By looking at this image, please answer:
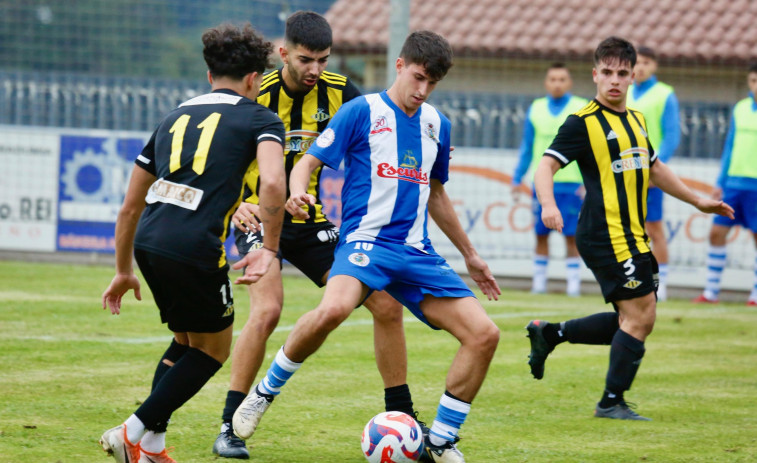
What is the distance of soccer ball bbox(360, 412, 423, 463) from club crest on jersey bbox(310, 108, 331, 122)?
5.35ft

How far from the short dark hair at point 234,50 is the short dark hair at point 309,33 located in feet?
2.79

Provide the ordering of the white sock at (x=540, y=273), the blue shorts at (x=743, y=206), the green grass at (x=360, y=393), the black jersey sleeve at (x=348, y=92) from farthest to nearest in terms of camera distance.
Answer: the white sock at (x=540, y=273) → the blue shorts at (x=743, y=206) → the black jersey sleeve at (x=348, y=92) → the green grass at (x=360, y=393)

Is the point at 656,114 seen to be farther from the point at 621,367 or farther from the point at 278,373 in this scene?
the point at 278,373

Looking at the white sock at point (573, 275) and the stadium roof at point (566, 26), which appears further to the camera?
the stadium roof at point (566, 26)

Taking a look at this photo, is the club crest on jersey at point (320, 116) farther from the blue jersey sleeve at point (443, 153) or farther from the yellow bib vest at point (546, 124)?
the yellow bib vest at point (546, 124)

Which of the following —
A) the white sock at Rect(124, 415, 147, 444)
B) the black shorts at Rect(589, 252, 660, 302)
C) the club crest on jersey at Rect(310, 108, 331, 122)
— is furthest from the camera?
the black shorts at Rect(589, 252, 660, 302)

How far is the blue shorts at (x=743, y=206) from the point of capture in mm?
11398

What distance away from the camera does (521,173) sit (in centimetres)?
1220

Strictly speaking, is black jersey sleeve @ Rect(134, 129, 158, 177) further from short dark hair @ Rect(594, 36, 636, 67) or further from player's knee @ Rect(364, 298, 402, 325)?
short dark hair @ Rect(594, 36, 636, 67)

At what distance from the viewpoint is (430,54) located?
469 cm

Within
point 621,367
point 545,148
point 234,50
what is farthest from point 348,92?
point 545,148

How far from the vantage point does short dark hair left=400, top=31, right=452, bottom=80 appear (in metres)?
4.70

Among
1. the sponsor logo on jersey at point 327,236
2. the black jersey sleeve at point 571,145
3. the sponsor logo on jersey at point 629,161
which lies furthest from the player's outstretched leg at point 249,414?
the sponsor logo on jersey at point 629,161

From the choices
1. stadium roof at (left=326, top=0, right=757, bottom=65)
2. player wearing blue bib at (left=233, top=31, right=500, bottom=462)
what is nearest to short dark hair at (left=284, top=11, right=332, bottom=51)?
player wearing blue bib at (left=233, top=31, right=500, bottom=462)
